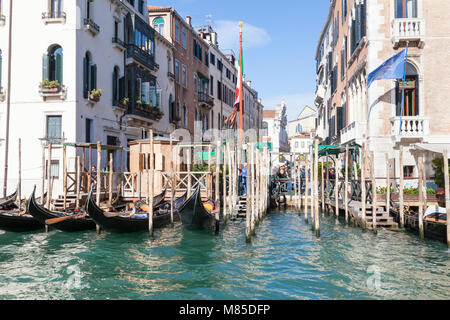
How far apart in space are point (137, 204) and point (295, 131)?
5432 centimetres

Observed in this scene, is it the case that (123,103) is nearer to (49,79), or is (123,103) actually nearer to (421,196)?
(49,79)

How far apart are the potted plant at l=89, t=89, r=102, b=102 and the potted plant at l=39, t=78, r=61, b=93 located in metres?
1.08

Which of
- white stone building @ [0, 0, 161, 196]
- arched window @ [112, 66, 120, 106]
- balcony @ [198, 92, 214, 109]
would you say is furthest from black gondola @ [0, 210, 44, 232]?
balcony @ [198, 92, 214, 109]

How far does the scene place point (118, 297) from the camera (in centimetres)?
616

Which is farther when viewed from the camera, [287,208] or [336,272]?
[287,208]

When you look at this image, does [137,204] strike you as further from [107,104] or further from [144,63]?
[144,63]

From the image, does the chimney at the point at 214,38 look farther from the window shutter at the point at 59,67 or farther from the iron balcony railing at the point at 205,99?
the window shutter at the point at 59,67

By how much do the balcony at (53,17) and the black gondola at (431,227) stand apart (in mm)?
11989

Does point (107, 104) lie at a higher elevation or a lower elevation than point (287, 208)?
higher

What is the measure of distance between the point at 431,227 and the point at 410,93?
17.3ft

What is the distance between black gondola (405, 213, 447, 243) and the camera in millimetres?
9297

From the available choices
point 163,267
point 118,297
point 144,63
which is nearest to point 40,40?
point 144,63

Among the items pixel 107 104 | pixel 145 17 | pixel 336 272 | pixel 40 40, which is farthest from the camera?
pixel 145 17
